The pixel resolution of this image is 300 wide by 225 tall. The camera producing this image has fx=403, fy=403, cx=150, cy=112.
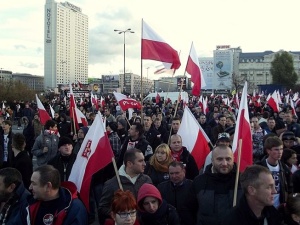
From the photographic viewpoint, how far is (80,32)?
167000 mm

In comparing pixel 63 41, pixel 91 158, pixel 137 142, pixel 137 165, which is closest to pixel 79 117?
pixel 137 142

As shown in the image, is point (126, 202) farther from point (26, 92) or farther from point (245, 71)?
point (245, 71)

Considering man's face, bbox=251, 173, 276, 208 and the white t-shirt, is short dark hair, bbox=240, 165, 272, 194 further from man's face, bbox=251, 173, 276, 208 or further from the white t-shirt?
the white t-shirt

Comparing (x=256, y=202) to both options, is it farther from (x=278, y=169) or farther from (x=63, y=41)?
(x=63, y=41)

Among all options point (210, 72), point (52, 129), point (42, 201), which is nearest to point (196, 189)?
point (42, 201)

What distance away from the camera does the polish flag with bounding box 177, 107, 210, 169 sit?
255 inches

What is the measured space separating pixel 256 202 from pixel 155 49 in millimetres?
6176

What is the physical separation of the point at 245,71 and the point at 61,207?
124402mm

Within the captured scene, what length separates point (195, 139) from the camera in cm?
662

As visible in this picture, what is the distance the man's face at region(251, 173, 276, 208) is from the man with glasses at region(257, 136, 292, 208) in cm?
168

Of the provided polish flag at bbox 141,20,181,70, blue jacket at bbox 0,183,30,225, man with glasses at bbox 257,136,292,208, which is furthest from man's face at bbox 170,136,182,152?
polish flag at bbox 141,20,181,70

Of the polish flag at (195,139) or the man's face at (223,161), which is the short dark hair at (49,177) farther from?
the polish flag at (195,139)

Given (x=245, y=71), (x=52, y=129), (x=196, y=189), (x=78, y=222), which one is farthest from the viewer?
(x=245, y=71)

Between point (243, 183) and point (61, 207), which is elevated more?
point (243, 183)
